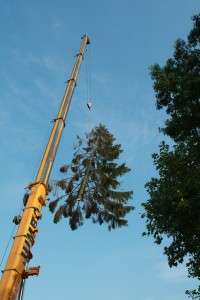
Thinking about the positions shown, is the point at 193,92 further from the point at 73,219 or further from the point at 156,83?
the point at 73,219

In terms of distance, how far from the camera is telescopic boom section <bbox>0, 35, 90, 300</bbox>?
870cm

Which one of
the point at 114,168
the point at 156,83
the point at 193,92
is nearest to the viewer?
the point at 193,92

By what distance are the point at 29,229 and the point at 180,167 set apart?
5011 millimetres

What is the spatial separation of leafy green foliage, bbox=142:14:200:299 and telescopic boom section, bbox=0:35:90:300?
3.45 meters

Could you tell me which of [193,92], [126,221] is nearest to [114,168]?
[126,221]

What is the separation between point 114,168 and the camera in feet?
77.5

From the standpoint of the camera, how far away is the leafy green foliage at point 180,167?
9.77m

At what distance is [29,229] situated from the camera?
32.6 ft

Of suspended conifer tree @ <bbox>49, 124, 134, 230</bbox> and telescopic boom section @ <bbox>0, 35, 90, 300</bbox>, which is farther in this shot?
suspended conifer tree @ <bbox>49, 124, 134, 230</bbox>

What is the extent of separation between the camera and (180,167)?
35.3ft

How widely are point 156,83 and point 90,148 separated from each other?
40.8 feet

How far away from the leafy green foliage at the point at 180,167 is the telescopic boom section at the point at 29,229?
11.3 ft

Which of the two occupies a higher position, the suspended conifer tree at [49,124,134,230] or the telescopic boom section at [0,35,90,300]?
the suspended conifer tree at [49,124,134,230]

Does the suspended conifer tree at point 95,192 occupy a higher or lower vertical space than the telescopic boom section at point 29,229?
higher
